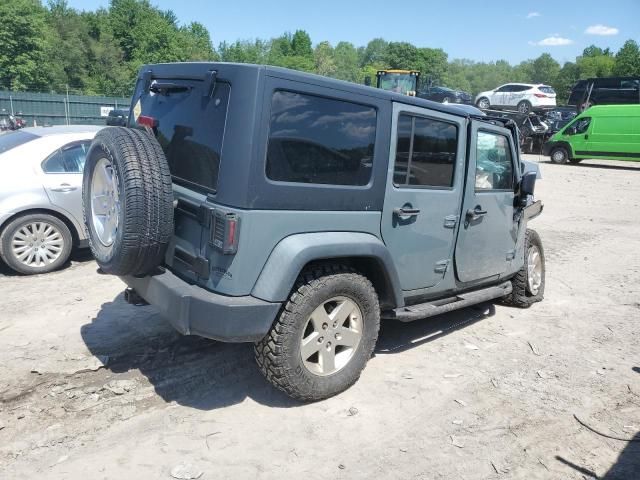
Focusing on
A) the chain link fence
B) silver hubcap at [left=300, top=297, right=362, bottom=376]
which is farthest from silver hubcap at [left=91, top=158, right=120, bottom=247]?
the chain link fence

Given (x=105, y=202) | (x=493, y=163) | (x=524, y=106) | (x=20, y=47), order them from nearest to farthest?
(x=105, y=202) → (x=493, y=163) → (x=524, y=106) → (x=20, y=47)

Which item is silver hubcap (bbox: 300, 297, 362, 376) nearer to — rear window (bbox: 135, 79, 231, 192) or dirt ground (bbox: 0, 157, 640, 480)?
dirt ground (bbox: 0, 157, 640, 480)

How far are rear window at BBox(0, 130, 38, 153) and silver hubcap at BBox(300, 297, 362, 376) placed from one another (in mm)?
4616

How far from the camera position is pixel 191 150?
132 inches

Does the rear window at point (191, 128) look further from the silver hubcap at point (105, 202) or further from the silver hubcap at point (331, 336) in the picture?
the silver hubcap at point (331, 336)

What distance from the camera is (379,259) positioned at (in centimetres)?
361

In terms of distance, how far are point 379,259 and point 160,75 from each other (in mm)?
2025

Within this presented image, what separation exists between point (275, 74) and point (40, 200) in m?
4.07

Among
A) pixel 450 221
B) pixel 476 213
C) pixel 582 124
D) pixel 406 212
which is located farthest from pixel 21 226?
pixel 582 124

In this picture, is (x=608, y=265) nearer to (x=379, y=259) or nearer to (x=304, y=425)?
(x=379, y=259)

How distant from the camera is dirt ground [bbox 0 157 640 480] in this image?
2.96m

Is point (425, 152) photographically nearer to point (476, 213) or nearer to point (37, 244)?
point (476, 213)

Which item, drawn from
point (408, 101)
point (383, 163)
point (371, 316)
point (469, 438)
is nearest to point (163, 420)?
point (371, 316)

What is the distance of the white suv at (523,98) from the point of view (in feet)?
99.1
